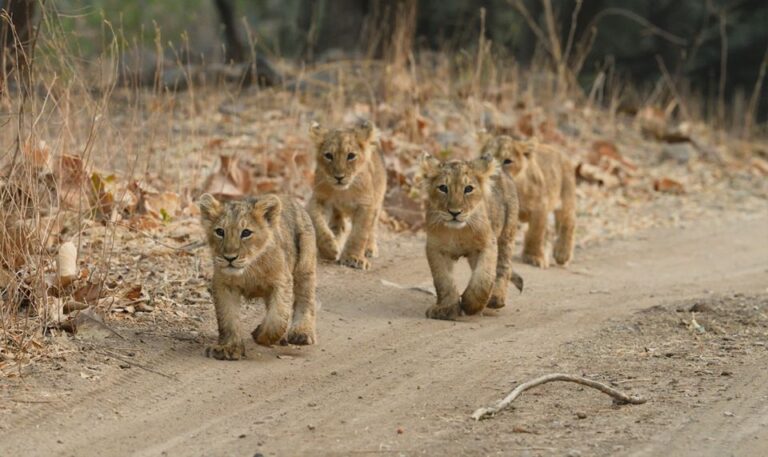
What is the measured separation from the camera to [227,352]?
855 cm

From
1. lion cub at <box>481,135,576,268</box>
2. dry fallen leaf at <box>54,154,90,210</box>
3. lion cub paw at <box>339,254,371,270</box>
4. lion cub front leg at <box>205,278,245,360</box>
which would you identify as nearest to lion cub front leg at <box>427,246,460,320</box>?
lion cub paw at <box>339,254,371,270</box>

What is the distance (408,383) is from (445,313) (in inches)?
83.7

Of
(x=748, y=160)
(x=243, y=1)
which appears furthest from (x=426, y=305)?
(x=243, y=1)

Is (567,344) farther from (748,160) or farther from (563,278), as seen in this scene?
(748,160)

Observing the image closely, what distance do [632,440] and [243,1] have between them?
34.2 meters

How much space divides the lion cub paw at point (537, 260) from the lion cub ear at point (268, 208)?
5057 millimetres

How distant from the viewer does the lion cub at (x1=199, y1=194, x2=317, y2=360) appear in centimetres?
839

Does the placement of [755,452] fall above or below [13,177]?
below

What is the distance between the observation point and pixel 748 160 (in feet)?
71.6

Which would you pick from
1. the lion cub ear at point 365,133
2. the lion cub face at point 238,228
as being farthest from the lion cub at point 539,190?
the lion cub face at point 238,228

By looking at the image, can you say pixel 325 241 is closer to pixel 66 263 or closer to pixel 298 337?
pixel 298 337

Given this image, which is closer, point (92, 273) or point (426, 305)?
point (92, 273)

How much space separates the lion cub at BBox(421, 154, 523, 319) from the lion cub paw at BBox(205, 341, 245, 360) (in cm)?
218

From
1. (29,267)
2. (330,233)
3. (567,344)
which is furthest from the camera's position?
(330,233)
